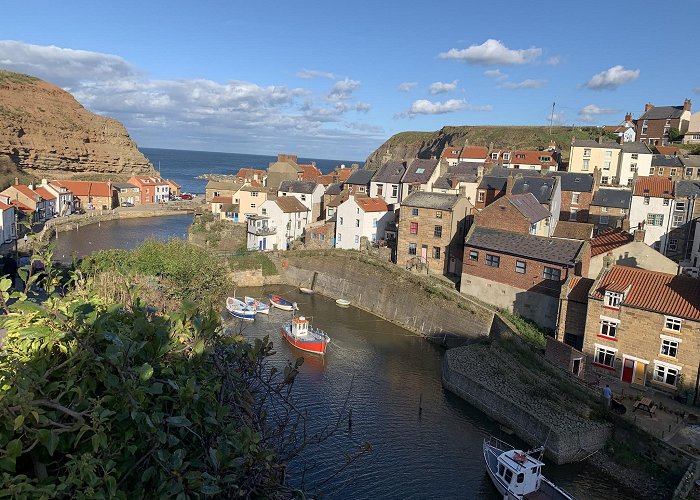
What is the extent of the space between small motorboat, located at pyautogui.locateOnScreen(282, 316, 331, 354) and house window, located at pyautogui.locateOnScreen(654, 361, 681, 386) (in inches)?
679

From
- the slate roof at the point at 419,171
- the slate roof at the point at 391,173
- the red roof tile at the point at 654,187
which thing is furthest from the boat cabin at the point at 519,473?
the slate roof at the point at 391,173

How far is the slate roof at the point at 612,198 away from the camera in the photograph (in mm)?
46188

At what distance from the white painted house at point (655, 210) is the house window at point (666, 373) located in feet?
69.7

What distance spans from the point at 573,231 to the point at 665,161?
28960 mm

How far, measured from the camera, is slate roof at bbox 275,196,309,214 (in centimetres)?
5222

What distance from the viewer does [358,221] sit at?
47.4m

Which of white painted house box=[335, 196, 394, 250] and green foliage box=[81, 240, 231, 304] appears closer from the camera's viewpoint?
green foliage box=[81, 240, 231, 304]

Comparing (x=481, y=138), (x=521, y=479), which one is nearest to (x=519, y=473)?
(x=521, y=479)

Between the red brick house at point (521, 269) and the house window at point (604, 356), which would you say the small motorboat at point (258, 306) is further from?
the house window at point (604, 356)

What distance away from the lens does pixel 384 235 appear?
49.0m

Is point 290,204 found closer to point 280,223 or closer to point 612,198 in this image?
point 280,223

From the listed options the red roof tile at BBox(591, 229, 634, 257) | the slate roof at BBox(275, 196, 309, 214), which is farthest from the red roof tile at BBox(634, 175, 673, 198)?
the slate roof at BBox(275, 196, 309, 214)

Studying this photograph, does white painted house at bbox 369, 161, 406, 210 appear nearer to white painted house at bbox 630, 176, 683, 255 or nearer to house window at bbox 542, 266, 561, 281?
white painted house at bbox 630, 176, 683, 255

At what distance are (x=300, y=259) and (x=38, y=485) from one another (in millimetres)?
42133
